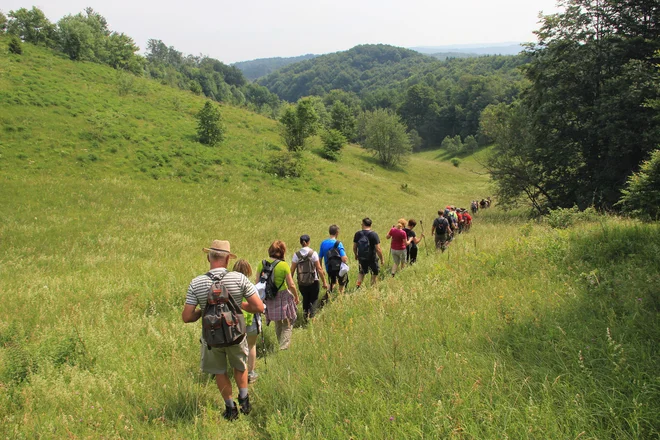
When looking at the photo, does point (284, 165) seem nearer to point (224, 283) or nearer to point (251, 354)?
point (251, 354)

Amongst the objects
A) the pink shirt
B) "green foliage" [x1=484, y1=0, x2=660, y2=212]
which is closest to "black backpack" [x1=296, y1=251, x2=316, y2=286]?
the pink shirt

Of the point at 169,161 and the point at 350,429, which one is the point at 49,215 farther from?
the point at 350,429

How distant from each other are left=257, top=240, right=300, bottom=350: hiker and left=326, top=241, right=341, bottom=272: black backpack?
1.99 meters

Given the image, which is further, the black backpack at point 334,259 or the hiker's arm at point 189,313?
the black backpack at point 334,259

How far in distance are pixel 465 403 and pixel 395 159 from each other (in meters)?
53.4

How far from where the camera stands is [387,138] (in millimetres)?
53344

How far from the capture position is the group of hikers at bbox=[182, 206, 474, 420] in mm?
3658

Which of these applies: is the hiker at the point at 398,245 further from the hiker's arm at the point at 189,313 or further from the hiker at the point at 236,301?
the hiker's arm at the point at 189,313

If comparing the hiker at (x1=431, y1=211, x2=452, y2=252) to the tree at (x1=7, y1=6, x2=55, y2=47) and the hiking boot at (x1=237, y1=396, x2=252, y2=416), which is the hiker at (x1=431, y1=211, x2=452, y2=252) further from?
the tree at (x1=7, y1=6, x2=55, y2=47)

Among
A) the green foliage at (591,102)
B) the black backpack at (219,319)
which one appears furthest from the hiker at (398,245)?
the green foliage at (591,102)

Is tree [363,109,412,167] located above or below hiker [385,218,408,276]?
above

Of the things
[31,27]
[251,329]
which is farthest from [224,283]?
[31,27]

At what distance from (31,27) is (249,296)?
60557mm

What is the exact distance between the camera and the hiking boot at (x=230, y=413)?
147 inches
